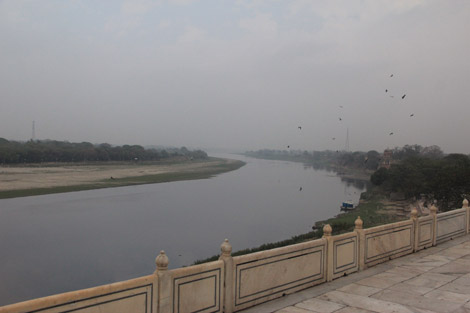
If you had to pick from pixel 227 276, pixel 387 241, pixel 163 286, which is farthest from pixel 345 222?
pixel 163 286

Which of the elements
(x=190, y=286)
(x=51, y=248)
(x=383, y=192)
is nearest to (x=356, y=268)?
(x=190, y=286)

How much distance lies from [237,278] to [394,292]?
101 inches

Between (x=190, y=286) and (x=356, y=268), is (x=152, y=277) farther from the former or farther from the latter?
(x=356, y=268)

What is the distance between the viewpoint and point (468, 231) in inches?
423

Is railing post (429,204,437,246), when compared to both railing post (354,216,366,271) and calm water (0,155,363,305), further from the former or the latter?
calm water (0,155,363,305)

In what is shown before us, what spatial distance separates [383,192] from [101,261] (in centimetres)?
4094

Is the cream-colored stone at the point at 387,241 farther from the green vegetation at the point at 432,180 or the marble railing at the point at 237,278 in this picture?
the green vegetation at the point at 432,180

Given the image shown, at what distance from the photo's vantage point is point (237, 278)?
4953 mm

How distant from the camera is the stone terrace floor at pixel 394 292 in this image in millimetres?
5062

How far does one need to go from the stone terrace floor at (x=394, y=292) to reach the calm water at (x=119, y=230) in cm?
1201

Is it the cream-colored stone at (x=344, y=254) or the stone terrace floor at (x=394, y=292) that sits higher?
the cream-colored stone at (x=344, y=254)

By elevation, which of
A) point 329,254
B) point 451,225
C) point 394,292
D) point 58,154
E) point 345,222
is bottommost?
point 345,222

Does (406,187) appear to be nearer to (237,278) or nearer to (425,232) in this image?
(425,232)

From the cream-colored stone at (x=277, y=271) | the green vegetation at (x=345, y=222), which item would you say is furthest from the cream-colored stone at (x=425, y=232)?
the green vegetation at (x=345, y=222)
